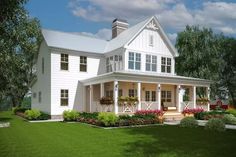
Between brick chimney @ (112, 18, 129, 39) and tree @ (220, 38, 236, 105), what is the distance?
93.8 feet

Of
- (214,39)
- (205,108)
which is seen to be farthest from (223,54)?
(205,108)

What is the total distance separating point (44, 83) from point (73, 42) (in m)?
5.42

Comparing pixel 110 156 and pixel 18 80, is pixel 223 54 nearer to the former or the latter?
pixel 18 80

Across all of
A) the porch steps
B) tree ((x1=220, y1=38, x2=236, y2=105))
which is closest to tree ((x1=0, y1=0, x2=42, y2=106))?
the porch steps

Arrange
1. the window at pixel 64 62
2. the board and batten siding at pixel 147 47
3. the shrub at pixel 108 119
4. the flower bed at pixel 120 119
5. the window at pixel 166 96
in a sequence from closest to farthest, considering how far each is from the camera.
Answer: the shrub at pixel 108 119 → the flower bed at pixel 120 119 → the window at pixel 64 62 → the board and batten siding at pixel 147 47 → the window at pixel 166 96

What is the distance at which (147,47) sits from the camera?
31125 millimetres

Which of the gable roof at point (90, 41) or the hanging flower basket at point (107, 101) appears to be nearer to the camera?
the hanging flower basket at point (107, 101)

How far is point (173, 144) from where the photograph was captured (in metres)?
12.6

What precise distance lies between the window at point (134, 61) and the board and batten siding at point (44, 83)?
819 centimetres

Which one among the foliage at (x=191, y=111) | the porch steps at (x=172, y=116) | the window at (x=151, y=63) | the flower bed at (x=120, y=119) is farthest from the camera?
the window at (x=151, y=63)

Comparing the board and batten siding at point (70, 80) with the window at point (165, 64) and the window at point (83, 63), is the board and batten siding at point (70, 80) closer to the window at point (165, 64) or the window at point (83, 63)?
the window at point (83, 63)

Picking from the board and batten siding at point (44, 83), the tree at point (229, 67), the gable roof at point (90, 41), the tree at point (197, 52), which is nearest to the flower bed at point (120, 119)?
the board and batten siding at point (44, 83)

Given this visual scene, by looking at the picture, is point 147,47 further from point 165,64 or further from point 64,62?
point 64,62

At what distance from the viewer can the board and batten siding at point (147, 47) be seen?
3000 cm
